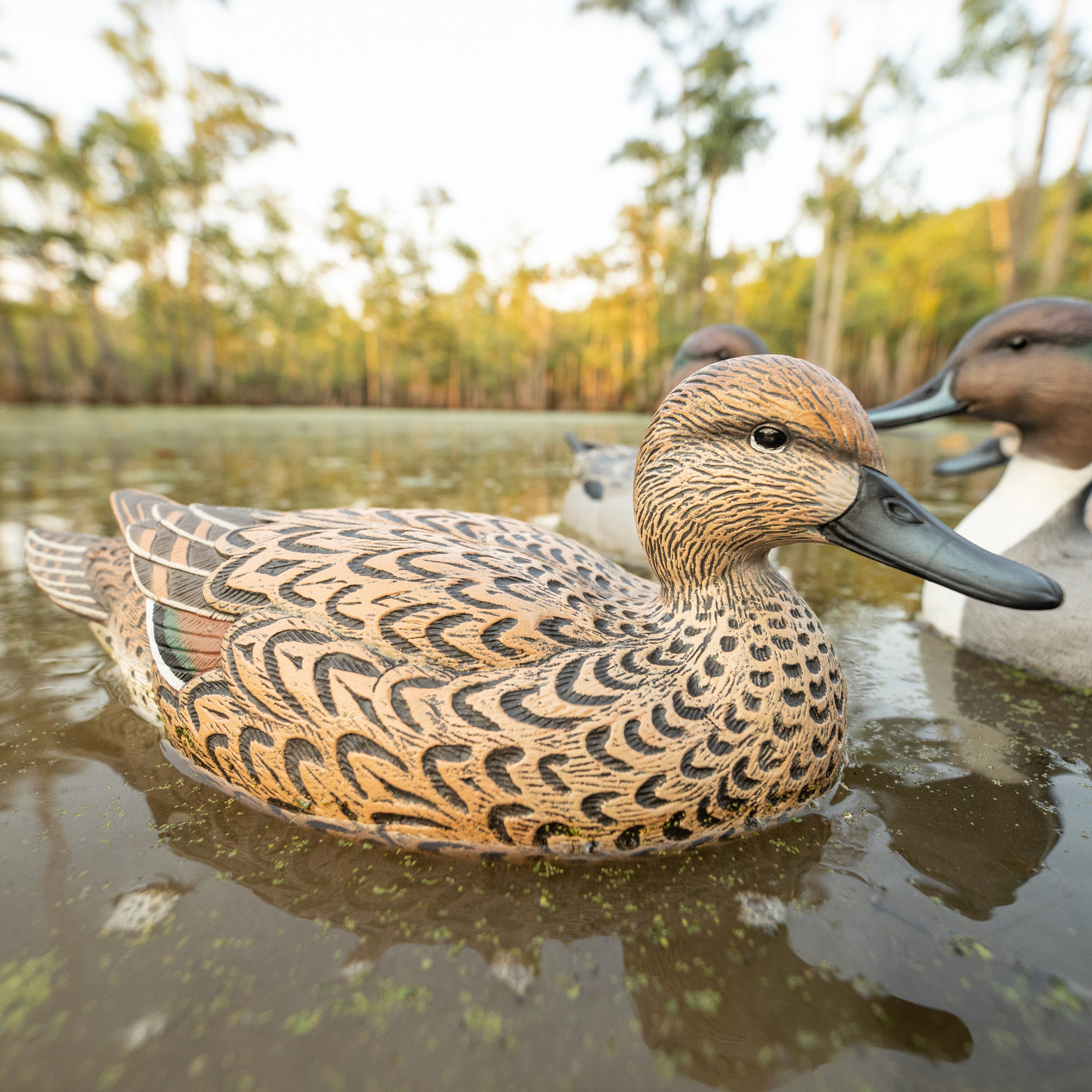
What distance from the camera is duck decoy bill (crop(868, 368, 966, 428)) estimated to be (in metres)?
2.85

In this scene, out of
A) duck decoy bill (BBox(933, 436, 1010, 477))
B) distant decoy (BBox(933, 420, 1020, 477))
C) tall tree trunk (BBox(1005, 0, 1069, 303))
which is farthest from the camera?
tall tree trunk (BBox(1005, 0, 1069, 303))

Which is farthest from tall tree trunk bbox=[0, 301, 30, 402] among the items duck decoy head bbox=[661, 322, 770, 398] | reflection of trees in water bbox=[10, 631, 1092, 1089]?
reflection of trees in water bbox=[10, 631, 1092, 1089]

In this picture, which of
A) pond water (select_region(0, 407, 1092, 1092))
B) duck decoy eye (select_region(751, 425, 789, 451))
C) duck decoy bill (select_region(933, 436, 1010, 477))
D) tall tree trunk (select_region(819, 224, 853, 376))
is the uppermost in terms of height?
tall tree trunk (select_region(819, 224, 853, 376))

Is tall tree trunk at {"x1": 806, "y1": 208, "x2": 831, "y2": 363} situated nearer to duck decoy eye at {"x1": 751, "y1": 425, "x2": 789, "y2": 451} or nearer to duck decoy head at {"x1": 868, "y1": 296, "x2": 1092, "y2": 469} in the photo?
duck decoy head at {"x1": 868, "y1": 296, "x2": 1092, "y2": 469}

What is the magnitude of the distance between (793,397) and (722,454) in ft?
0.68

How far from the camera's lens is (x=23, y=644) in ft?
8.79

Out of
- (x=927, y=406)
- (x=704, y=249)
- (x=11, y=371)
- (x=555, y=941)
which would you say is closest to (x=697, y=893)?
(x=555, y=941)

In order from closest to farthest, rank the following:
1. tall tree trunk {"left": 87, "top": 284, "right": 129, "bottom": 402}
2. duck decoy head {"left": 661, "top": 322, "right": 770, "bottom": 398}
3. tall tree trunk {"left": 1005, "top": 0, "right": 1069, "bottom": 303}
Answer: duck decoy head {"left": 661, "top": 322, "right": 770, "bottom": 398}, tall tree trunk {"left": 1005, "top": 0, "right": 1069, "bottom": 303}, tall tree trunk {"left": 87, "top": 284, "right": 129, "bottom": 402}

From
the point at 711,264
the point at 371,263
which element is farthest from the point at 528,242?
the point at 711,264

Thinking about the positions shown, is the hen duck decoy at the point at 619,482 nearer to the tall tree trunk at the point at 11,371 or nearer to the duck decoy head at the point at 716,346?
the duck decoy head at the point at 716,346

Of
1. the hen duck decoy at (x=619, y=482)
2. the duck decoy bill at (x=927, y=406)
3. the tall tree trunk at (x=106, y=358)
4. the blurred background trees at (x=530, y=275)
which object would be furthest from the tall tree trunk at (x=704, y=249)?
the tall tree trunk at (x=106, y=358)

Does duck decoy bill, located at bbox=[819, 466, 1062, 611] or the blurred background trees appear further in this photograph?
the blurred background trees

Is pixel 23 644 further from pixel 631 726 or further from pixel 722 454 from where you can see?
pixel 722 454

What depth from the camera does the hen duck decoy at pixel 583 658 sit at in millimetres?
1349
